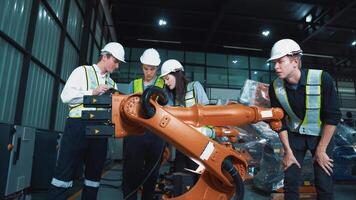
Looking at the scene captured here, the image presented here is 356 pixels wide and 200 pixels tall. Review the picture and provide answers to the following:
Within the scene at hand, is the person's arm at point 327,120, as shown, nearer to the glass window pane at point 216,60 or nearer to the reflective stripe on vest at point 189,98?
the reflective stripe on vest at point 189,98

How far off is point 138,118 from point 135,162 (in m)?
1.19

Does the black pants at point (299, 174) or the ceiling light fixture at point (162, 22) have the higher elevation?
the ceiling light fixture at point (162, 22)

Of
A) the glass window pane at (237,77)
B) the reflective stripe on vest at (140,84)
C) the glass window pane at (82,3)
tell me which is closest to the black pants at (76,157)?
the reflective stripe on vest at (140,84)

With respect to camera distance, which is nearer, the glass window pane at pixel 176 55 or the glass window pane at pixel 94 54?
the glass window pane at pixel 94 54

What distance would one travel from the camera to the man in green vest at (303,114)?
179 cm

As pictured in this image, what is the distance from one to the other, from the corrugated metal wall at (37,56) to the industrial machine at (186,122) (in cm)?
312

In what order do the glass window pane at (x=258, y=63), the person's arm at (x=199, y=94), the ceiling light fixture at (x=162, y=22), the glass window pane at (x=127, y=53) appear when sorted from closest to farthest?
the person's arm at (x=199, y=94) → the ceiling light fixture at (x=162, y=22) → the glass window pane at (x=127, y=53) → the glass window pane at (x=258, y=63)

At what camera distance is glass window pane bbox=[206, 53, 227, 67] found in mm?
12522

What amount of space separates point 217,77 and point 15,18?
967cm

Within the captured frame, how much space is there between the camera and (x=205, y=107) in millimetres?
1254

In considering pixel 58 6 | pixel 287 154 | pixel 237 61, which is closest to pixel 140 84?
pixel 287 154

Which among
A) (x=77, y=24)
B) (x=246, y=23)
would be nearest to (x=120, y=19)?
(x=77, y=24)

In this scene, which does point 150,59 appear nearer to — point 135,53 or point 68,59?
point 68,59

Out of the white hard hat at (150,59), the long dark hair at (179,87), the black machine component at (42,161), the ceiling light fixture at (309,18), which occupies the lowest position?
the black machine component at (42,161)
